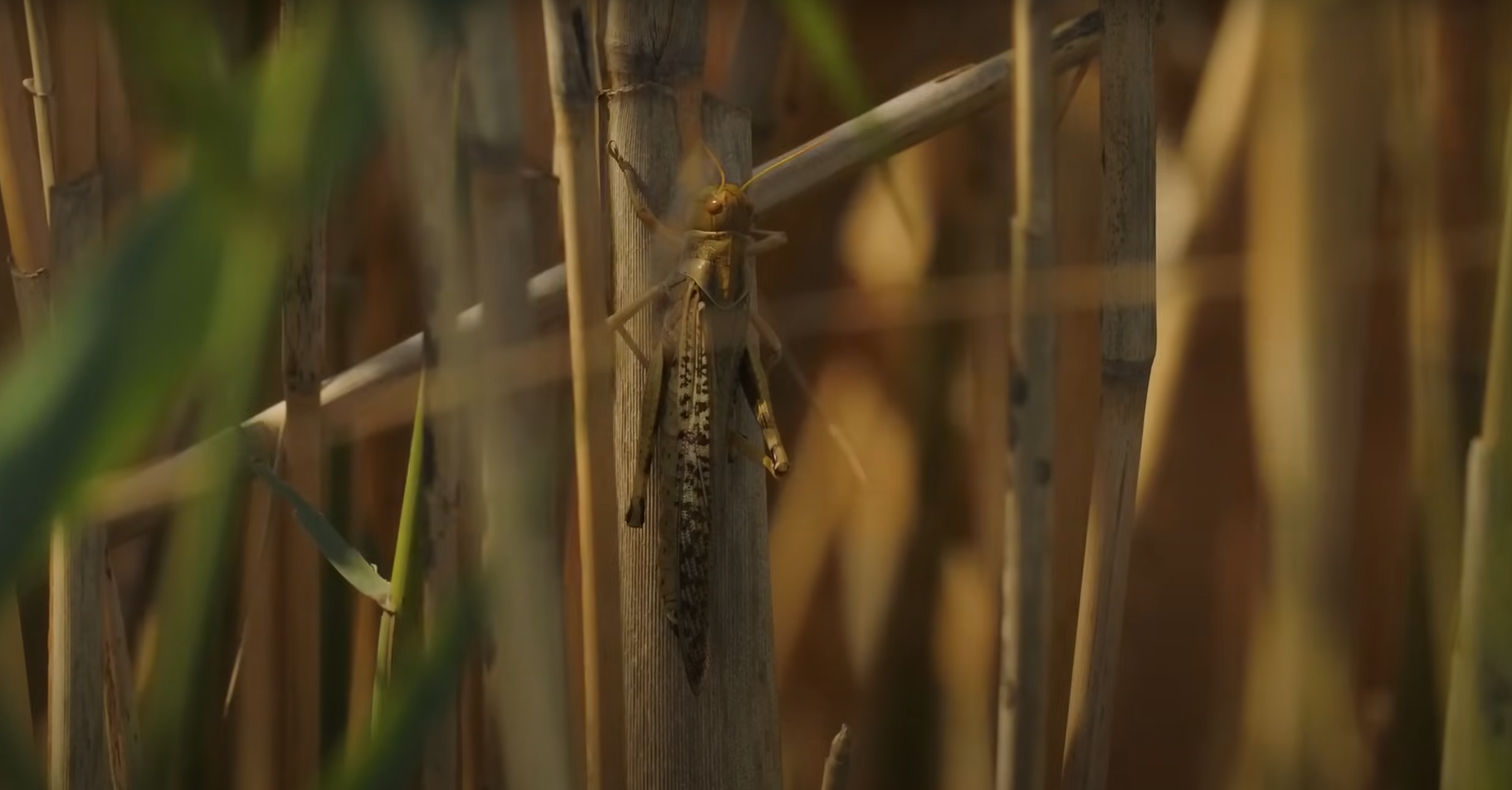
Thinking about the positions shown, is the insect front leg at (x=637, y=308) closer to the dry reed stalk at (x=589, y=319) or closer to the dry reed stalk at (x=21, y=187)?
the dry reed stalk at (x=589, y=319)

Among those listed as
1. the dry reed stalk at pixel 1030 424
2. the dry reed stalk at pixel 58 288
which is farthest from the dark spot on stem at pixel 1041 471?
the dry reed stalk at pixel 58 288

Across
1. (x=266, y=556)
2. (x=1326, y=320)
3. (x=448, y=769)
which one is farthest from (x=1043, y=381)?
(x=266, y=556)

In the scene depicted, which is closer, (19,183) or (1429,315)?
(19,183)

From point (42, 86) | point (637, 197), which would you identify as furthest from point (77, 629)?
point (637, 197)

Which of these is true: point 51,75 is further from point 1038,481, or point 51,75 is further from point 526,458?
point 1038,481

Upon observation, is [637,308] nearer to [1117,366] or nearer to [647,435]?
[647,435]

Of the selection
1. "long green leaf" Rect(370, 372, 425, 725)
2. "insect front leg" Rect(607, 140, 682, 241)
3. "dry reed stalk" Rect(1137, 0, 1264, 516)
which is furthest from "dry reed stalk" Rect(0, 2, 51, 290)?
"dry reed stalk" Rect(1137, 0, 1264, 516)

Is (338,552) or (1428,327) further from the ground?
(1428,327)
